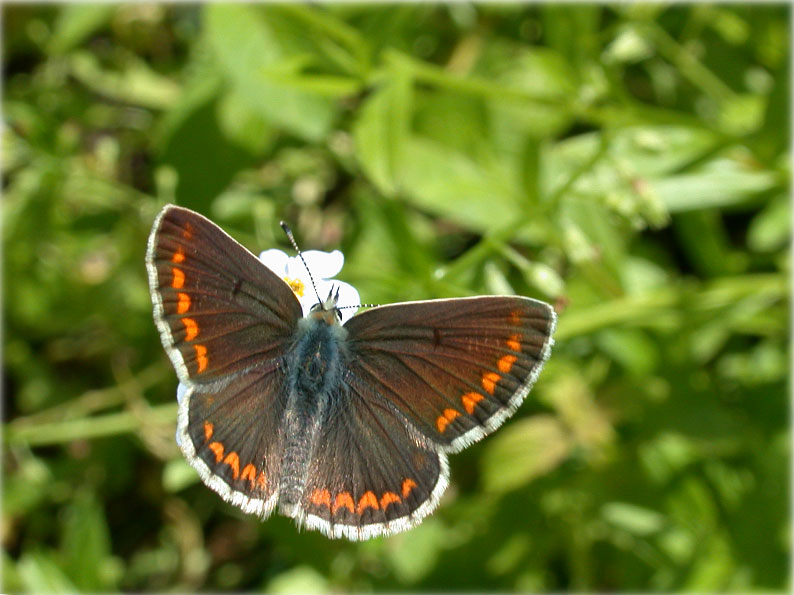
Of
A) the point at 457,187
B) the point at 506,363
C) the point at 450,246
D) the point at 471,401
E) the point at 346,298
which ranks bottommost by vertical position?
the point at 450,246

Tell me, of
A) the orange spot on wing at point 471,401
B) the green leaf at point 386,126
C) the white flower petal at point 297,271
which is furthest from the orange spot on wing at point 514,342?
the green leaf at point 386,126

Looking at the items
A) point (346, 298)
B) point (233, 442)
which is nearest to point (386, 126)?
point (346, 298)

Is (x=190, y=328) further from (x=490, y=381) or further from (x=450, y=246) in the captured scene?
(x=450, y=246)

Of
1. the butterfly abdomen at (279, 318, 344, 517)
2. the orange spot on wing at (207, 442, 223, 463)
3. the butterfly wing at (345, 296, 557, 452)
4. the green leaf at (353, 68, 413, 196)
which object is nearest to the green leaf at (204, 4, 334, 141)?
the green leaf at (353, 68, 413, 196)

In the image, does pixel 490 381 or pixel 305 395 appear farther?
pixel 305 395

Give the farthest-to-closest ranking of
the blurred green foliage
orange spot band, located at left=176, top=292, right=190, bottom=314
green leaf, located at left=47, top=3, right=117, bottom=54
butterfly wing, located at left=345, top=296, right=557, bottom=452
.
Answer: green leaf, located at left=47, top=3, right=117, bottom=54 → the blurred green foliage → orange spot band, located at left=176, top=292, right=190, bottom=314 → butterfly wing, located at left=345, top=296, right=557, bottom=452

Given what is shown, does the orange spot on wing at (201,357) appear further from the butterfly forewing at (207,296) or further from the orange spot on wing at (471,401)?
the orange spot on wing at (471,401)

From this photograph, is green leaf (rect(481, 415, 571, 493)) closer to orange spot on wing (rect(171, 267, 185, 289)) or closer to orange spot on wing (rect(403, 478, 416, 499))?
orange spot on wing (rect(403, 478, 416, 499))

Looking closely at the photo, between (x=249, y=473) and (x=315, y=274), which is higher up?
(x=315, y=274)
